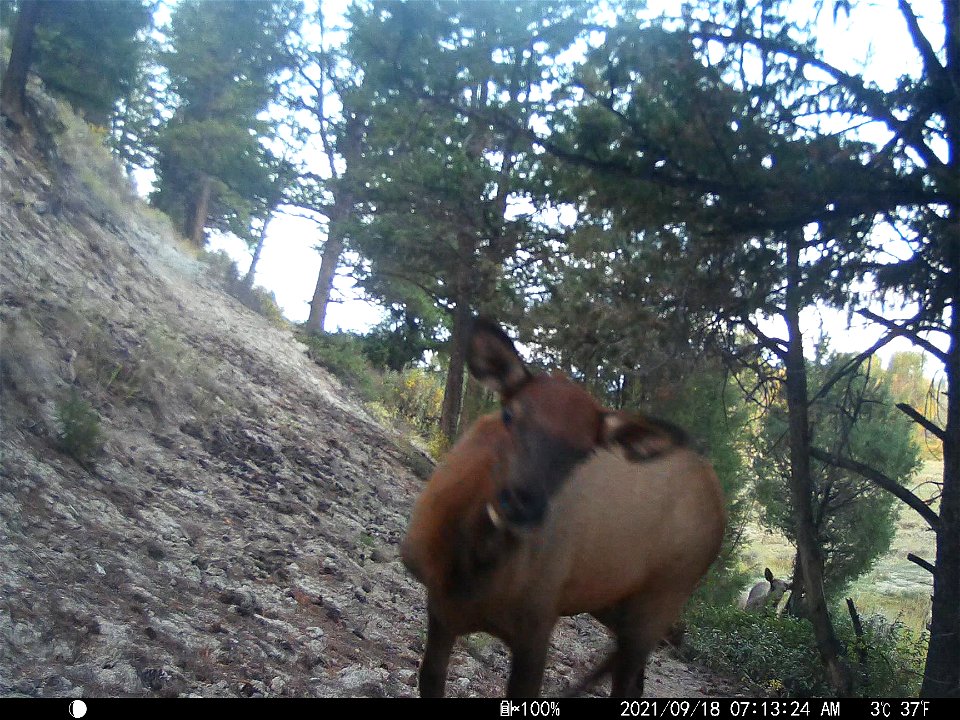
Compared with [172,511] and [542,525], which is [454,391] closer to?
[172,511]

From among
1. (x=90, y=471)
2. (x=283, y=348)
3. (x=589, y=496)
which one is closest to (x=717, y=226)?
(x=589, y=496)

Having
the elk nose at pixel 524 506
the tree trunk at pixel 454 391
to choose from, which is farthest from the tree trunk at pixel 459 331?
the elk nose at pixel 524 506

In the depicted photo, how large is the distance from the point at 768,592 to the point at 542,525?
13.2m

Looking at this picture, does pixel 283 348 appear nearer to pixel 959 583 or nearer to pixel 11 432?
pixel 11 432

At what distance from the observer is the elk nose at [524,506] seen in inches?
116

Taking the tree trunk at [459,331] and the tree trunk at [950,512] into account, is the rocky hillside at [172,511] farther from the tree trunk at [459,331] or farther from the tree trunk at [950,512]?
the tree trunk at [950,512]

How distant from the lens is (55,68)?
1373 cm

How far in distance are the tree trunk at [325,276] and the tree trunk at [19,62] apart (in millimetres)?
5393

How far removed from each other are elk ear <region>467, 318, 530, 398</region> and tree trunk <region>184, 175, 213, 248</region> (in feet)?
72.2

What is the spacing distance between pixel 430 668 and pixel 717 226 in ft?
13.0

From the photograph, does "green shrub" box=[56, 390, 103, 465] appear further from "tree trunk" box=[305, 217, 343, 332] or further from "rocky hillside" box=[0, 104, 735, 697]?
"tree trunk" box=[305, 217, 343, 332]

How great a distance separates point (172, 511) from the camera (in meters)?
6.85

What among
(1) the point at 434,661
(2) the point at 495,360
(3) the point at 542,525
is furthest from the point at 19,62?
(3) the point at 542,525
